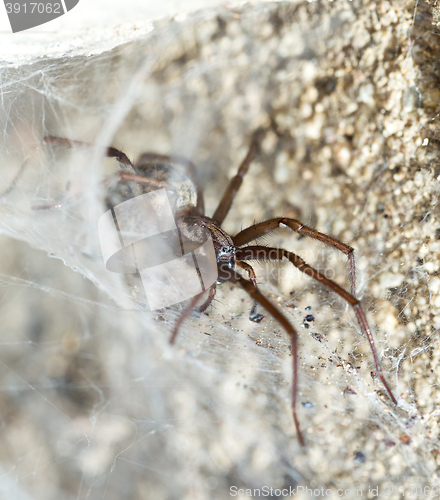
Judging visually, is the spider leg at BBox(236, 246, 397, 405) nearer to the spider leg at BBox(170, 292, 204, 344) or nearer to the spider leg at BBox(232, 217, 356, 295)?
the spider leg at BBox(232, 217, 356, 295)

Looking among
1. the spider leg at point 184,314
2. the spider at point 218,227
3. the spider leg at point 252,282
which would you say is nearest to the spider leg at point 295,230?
the spider at point 218,227

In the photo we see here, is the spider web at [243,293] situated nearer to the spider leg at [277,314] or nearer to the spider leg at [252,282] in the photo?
the spider leg at [252,282]

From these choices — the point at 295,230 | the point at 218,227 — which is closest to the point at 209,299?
the point at 218,227

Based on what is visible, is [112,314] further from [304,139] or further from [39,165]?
[304,139]

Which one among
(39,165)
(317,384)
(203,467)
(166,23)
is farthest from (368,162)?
(203,467)

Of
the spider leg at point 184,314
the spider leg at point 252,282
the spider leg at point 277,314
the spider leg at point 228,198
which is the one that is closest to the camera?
the spider leg at point 277,314

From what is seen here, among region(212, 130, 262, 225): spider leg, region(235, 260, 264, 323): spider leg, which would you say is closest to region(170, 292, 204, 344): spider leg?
region(235, 260, 264, 323): spider leg

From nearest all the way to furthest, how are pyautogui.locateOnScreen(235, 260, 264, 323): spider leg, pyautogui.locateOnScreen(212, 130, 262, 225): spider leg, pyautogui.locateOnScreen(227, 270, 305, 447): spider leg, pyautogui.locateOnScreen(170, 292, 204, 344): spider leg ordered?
1. pyautogui.locateOnScreen(227, 270, 305, 447): spider leg
2. pyautogui.locateOnScreen(170, 292, 204, 344): spider leg
3. pyautogui.locateOnScreen(235, 260, 264, 323): spider leg
4. pyautogui.locateOnScreen(212, 130, 262, 225): spider leg
